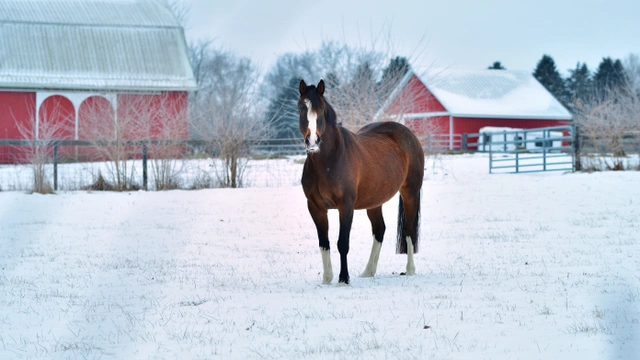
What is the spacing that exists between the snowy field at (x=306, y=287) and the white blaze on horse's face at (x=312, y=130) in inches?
47.6

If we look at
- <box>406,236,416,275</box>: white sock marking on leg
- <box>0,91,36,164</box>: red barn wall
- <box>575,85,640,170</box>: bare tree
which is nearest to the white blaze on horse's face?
<box>406,236,416,275</box>: white sock marking on leg

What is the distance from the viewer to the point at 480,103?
41.6 m

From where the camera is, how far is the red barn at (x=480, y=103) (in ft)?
132

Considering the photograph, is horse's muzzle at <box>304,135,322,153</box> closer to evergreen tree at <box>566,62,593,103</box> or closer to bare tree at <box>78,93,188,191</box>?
bare tree at <box>78,93,188,191</box>

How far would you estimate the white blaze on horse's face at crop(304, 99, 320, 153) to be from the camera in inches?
240

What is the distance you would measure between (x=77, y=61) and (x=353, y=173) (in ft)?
83.2

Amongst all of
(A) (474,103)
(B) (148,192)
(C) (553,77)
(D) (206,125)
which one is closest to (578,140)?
(D) (206,125)

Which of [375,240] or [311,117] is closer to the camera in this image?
[311,117]

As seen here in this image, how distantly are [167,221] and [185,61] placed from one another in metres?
19.6

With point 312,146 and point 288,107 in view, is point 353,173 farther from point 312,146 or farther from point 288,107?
point 288,107

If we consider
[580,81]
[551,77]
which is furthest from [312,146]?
[580,81]

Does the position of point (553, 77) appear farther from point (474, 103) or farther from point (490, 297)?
point (490, 297)

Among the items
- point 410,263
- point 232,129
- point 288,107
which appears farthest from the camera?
point 288,107

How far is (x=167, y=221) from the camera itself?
39.4 feet
